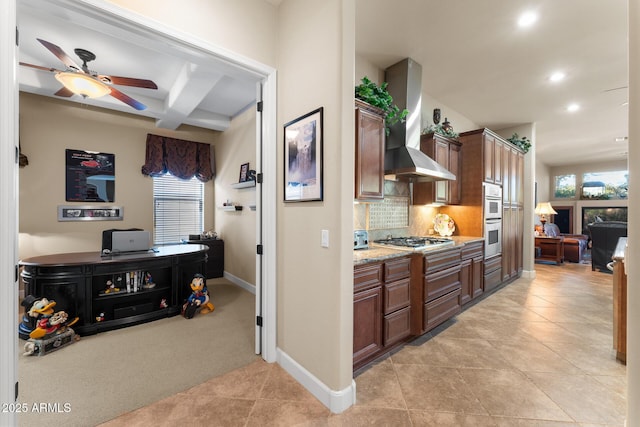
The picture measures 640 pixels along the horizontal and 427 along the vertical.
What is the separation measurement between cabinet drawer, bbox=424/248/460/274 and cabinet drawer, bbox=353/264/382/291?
64 cm

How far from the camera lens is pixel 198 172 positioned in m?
5.38

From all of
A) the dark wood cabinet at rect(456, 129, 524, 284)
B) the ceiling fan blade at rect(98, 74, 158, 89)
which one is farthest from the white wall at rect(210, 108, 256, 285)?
the dark wood cabinet at rect(456, 129, 524, 284)

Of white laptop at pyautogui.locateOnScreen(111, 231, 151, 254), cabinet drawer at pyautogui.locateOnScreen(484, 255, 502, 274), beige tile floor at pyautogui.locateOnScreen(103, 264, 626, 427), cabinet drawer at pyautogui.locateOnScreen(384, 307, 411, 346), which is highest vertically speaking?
white laptop at pyautogui.locateOnScreen(111, 231, 151, 254)

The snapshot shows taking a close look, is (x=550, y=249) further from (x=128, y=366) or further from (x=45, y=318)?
(x=45, y=318)

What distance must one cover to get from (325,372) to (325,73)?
80.3 inches

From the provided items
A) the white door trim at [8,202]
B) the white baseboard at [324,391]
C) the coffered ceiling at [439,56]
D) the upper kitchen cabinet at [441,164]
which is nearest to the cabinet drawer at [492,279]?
the upper kitchen cabinet at [441,164]

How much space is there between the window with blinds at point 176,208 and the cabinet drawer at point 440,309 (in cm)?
466

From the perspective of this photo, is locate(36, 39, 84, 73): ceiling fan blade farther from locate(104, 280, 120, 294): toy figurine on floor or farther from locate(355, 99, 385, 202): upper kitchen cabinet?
locate(355, 99, 385, 202): upper kitchen cabinet

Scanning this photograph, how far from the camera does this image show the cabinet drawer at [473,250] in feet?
10.9

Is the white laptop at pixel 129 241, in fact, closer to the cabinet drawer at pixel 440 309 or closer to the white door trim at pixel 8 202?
the white door trim at pixel 8 202

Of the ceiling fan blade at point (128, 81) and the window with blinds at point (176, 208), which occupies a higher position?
the ceiling fan blade at point (128, 81)

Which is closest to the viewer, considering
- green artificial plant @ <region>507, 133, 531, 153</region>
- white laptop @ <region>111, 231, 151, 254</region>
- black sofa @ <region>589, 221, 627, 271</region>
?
white laptop @ <region>111, 231, 151, 254</region>

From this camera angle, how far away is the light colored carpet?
1.79 m

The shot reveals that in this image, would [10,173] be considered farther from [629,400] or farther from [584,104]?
[584,104]
